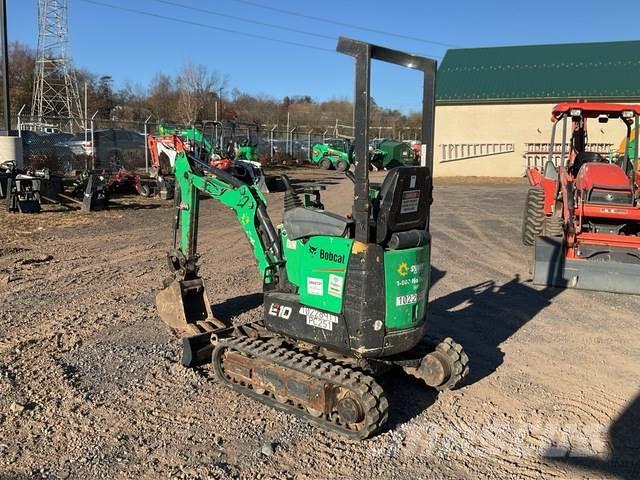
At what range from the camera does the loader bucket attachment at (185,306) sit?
6.05 m

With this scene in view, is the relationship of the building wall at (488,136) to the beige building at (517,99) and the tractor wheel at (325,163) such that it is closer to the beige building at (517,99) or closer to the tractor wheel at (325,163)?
the beige building at (517,99)

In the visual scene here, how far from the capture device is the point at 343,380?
13.1ft

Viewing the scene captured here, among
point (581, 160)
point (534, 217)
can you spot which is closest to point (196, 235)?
point (534, 217)

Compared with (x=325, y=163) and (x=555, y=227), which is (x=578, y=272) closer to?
(x=555, y=227)

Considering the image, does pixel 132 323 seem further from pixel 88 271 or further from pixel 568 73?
pixel 568 73

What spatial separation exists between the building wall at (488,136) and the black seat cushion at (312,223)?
28.8 meters

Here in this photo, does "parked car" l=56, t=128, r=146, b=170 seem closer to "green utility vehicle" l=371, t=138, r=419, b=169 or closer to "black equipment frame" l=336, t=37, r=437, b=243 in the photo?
"green utility vehicle" l=371, t=138, r=419, b=169

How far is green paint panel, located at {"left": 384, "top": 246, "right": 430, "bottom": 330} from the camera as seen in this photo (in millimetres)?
4103

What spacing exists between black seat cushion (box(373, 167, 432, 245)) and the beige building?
28.6 m

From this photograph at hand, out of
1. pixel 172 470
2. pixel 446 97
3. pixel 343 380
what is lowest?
pixel 172 470

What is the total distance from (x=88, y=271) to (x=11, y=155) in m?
9.65

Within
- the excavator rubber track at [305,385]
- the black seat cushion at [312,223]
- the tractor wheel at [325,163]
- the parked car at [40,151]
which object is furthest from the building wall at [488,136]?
the excavator rubber track at [305,385]

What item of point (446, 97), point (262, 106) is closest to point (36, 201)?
point (446, 97)

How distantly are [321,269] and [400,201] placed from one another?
76cm
